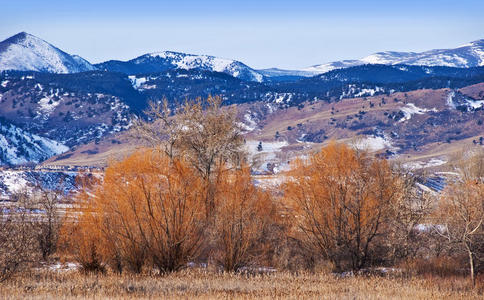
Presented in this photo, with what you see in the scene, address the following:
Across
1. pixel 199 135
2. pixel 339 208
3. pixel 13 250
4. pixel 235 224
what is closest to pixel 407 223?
pixel 339 208

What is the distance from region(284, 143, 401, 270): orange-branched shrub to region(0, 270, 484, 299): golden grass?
4.00 m

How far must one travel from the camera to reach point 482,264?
28.3 metres

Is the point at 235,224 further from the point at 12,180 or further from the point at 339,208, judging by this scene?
the point at 12,180

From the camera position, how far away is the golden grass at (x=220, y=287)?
1695cm

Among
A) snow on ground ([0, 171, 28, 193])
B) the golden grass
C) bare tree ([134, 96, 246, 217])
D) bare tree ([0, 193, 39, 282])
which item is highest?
bare tree ([134, 96, 246, 217])

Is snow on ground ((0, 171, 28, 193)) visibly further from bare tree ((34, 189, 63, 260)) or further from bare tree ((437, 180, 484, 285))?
bare tree ((437, 180, 484, 285))

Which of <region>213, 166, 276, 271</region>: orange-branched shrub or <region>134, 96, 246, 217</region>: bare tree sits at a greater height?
<region>134, 96, 246, 217</region>: bare tree

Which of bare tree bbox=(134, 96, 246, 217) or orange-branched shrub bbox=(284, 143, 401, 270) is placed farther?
bare tree bbox=(134, 96, 246, 217)

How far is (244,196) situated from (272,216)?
21.6 ft

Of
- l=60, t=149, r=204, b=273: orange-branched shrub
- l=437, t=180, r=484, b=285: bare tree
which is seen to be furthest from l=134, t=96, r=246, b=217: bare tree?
l=437, t=180, r=484, b=285: bare tree

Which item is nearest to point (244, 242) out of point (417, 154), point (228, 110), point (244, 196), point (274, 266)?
point (244, 196)

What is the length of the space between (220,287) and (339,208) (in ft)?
28.8

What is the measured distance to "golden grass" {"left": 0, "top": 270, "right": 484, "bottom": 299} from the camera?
17.0 metres

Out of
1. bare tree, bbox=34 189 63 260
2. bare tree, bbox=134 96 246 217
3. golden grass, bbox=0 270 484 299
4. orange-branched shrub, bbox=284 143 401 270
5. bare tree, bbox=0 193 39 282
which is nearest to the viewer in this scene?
golden grass, bbox=0 270 484 299
